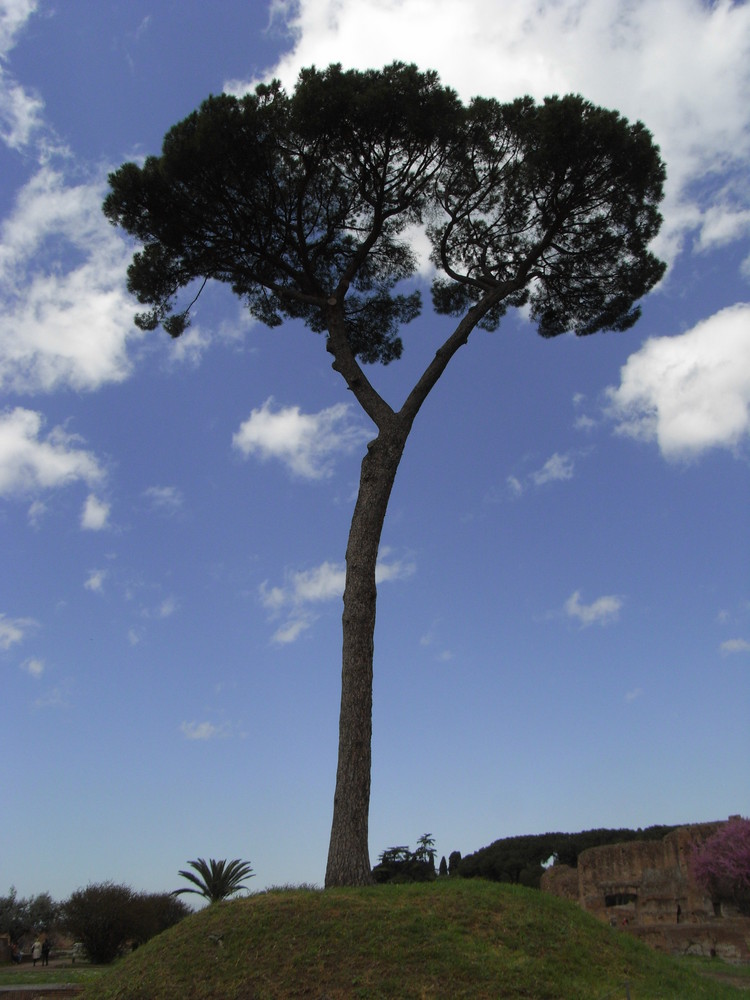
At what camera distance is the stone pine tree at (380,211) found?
10.5 meters

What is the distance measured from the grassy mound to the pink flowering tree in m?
16.3

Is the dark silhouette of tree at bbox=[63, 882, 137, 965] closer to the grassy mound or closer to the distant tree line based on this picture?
the grassy mound

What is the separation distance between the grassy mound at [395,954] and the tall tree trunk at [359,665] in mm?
574

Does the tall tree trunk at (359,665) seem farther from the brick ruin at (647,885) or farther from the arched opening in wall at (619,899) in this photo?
the arched opening in wall at (619,899)

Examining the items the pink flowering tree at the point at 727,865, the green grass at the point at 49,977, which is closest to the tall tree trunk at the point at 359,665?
the green grass at the point at 49,977

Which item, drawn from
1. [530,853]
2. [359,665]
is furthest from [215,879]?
[530,853]

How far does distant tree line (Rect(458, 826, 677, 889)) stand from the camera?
142 feet

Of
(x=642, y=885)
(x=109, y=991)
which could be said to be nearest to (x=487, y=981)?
(x=109, y=991)

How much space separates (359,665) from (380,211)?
272 inches

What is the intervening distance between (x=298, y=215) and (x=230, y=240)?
1118 millimetres

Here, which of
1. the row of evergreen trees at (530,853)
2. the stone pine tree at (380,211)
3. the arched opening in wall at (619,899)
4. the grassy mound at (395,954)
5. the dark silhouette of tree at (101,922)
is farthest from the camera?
the row of evergreen trees at (530,853)

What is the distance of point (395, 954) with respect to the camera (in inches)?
224

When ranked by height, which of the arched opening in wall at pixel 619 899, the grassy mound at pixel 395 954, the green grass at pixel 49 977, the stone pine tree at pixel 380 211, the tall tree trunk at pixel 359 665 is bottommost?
the arched opening in wall at pixel 619 899

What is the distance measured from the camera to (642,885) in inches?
939
